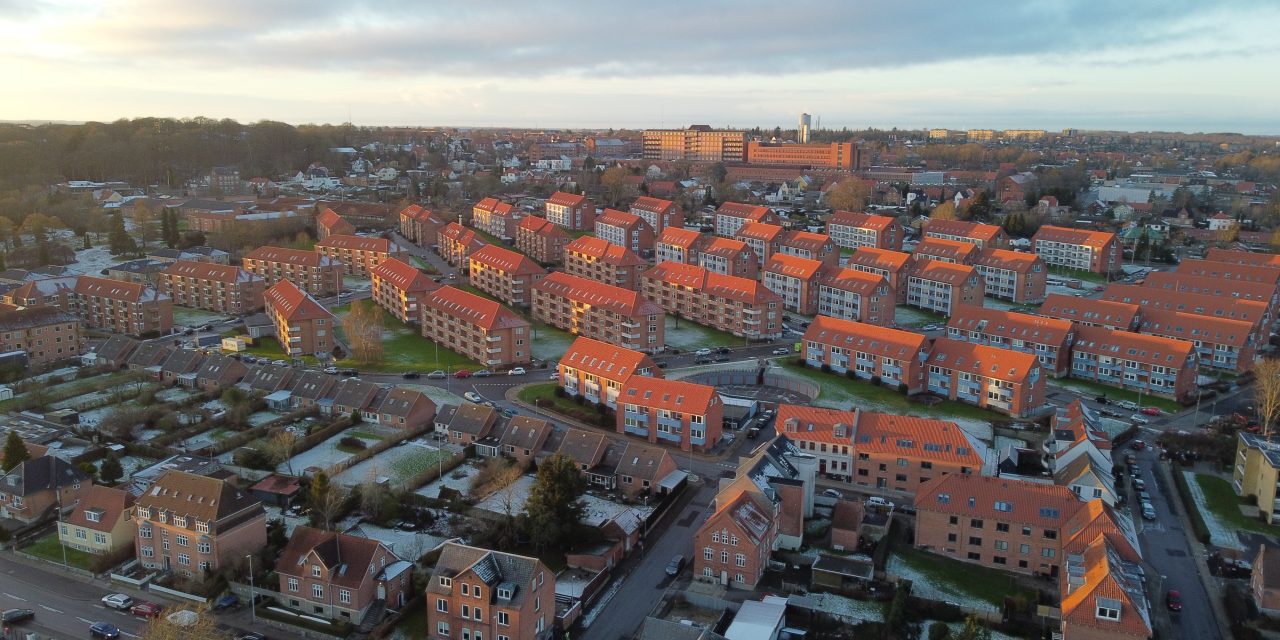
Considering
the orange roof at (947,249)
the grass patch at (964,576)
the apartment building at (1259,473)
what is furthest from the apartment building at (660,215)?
the grass patch at (964,576)

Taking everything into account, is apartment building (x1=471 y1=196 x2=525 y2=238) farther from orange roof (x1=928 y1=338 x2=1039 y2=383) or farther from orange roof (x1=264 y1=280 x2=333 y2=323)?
orange roof (x1=928 y1=338 x2=1039 y2=383)

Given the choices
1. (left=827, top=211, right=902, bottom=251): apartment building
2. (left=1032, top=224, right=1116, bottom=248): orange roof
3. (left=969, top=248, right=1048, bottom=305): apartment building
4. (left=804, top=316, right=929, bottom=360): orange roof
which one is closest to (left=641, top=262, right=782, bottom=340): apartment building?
(left=804, top=316, right=929, bottom=360): orange roof

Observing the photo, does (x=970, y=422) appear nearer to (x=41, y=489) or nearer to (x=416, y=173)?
(x=41, y=489)

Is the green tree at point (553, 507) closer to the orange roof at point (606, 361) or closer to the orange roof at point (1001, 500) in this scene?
the orange roof at point (1001, 500)

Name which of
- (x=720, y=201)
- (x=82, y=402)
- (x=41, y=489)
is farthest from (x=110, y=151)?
(x=41, y=489)

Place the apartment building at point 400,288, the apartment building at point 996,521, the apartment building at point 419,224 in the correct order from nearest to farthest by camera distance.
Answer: the apartment building at point 996,521
the apartment building at point 400,288
the apartment building at point 419,224

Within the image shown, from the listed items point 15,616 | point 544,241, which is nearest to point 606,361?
point 15,616

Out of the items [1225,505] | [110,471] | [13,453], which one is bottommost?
[1225,505]

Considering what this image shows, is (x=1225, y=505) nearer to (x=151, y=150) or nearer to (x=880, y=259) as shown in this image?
(x=880, y=259)
